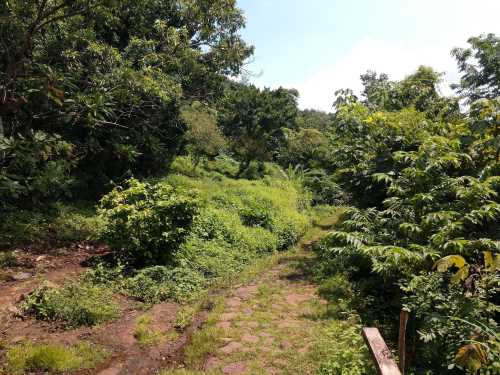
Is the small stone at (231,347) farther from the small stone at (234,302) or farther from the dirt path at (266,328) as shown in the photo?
the small stone at (234,302)

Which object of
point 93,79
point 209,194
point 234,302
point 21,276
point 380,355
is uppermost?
point 93,79

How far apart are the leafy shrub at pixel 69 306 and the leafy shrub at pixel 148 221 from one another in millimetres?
1323

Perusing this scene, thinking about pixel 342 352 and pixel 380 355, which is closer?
pixel 380 355

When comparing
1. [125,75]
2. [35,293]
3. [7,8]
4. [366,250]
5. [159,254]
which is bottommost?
[35,293]

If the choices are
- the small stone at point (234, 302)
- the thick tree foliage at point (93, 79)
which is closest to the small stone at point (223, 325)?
the small stone at point (234, 302)

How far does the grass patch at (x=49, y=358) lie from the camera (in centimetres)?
420

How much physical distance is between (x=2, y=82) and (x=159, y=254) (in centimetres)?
469

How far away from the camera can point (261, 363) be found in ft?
14.7

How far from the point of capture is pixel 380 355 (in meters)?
2.87

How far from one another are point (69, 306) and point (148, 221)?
202 centimetres

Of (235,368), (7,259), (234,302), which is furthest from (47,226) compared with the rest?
(235,368)

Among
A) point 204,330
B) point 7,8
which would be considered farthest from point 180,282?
point 7,8

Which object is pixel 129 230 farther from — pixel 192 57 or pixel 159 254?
pixel 192 57

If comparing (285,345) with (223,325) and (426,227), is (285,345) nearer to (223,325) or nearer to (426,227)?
(223,325)
